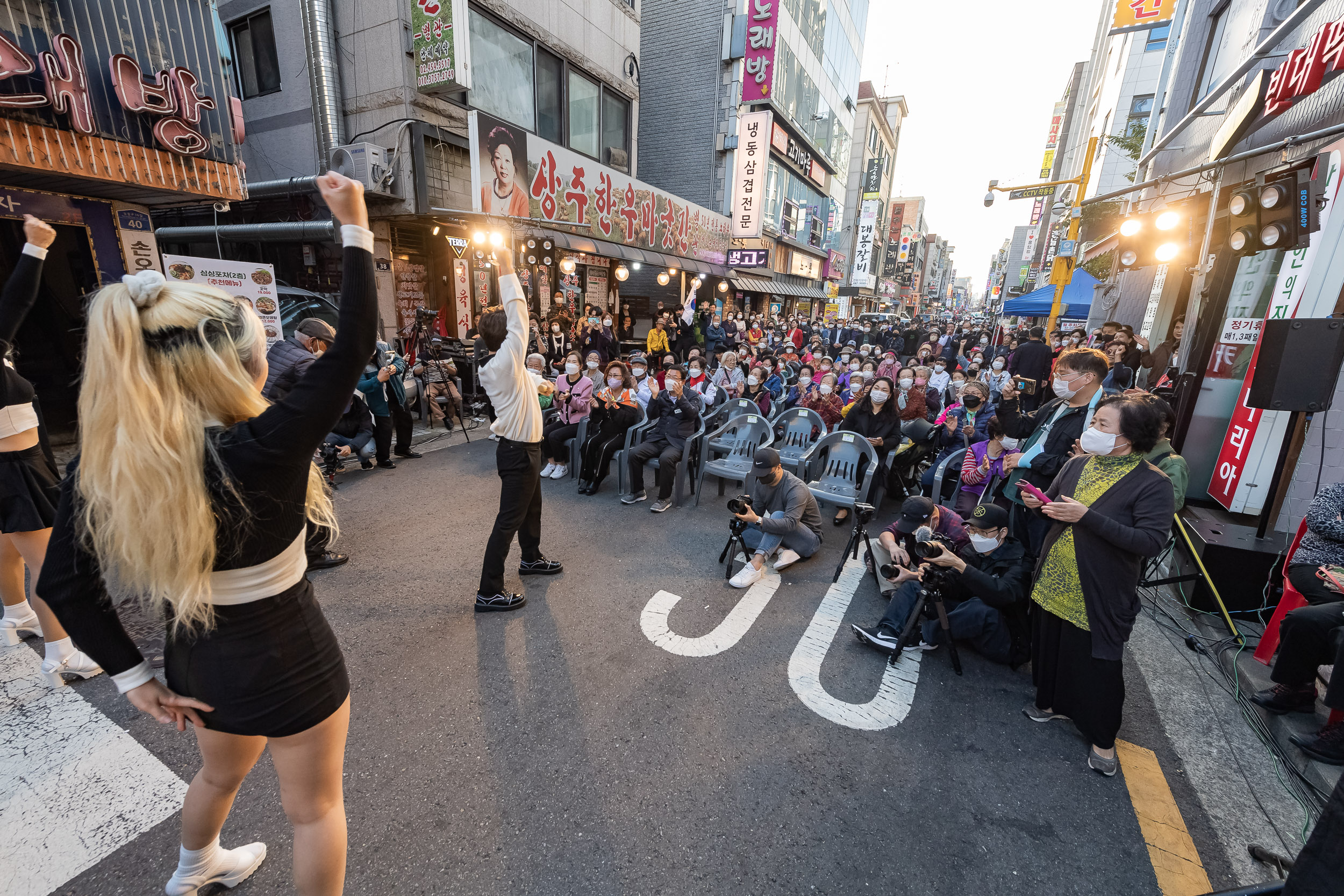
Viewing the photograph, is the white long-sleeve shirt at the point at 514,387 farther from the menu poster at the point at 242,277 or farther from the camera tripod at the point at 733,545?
the menu poster at the point at 242,277

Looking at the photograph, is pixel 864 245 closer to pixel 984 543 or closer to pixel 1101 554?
pixel 984 543

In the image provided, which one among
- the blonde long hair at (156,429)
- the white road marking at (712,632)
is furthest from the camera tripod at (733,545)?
the blonde long hair at (156,429)

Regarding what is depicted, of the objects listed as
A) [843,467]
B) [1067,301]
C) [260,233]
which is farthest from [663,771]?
[1067,301]

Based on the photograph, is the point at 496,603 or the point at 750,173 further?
the point at 750,173

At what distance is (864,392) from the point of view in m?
7.20

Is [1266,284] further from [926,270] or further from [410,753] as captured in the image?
[926,270]

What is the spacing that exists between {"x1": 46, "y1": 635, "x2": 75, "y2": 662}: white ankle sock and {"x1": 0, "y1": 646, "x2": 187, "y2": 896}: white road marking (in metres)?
0.16

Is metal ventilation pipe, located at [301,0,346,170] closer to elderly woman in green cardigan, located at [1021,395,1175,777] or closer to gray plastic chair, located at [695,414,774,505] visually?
gray plastic chair, located at [695,414,774,505]

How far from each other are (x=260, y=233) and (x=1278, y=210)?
50.0 ft

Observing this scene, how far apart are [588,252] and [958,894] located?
13252 mm

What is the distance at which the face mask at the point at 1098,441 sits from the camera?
2.84m

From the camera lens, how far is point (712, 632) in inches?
159

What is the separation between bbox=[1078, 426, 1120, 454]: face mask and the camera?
284cm

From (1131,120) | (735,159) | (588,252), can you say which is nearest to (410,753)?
(588,252)
